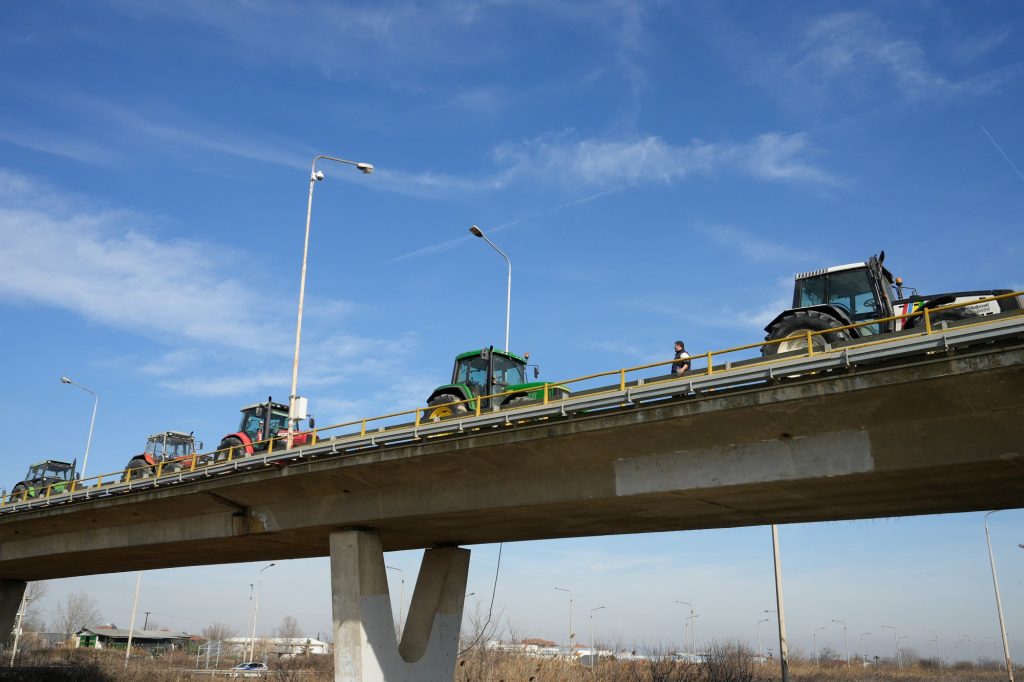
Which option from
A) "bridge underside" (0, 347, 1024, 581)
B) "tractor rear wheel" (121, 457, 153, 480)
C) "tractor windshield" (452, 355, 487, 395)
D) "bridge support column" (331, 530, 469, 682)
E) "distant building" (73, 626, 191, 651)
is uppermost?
"tractor windshield" (452, 355, 487, 395)

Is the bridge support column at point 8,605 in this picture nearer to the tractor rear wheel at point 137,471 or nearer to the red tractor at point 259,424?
the tractor rear wheel at point 137,471

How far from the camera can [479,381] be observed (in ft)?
74.8

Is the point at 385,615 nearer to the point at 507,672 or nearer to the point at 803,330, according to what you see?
the point at 803,330

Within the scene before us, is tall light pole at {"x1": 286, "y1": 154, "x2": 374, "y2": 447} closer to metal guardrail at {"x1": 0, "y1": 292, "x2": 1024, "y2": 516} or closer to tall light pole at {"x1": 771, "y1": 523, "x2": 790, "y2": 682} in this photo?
metal guardrail at {"x1": 0, "y1": 292, "x2": 1024, "y2": 516}

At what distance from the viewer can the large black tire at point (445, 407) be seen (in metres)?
21.5

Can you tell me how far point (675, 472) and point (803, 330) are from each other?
12.9 ft

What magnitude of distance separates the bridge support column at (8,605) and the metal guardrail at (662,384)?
2362 cm

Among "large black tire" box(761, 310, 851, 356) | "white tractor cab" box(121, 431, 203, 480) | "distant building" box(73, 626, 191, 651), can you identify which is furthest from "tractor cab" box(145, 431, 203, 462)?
"distant building" box(73, 626, 191, 651)

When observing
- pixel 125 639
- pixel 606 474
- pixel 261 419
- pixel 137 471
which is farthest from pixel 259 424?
pixel 125 639

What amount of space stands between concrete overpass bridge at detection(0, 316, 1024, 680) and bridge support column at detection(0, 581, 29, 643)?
16414mm

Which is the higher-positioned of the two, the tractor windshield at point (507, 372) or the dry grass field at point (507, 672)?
the tractor windshield at point (507, 372)

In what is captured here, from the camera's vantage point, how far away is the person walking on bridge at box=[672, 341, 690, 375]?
656 inches

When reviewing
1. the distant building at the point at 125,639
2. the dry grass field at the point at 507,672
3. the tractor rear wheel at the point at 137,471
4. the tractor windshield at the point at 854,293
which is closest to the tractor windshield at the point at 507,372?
the tractor windshield at the point at 854,293

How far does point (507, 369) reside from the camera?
907 inches
